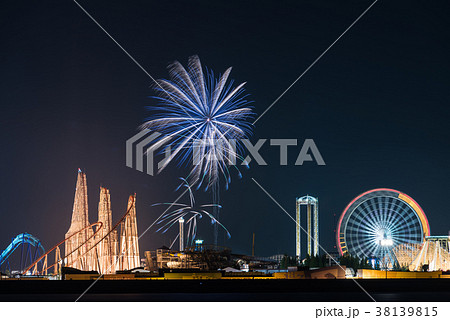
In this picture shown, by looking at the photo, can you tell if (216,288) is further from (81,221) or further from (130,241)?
(81,221)

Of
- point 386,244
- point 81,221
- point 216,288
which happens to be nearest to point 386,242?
point 386,244

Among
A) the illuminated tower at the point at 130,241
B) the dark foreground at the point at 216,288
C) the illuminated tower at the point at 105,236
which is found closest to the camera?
the dark foreground at the point at 216,288

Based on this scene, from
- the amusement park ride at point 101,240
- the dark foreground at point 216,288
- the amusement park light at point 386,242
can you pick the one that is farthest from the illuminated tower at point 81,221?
the amusement park light at point 386,242

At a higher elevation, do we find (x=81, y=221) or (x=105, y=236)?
(x=81, y=221)

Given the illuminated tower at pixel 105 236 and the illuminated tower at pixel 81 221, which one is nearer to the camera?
the illuminated tower at pixel 105 236

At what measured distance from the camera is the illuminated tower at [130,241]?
95812 mm

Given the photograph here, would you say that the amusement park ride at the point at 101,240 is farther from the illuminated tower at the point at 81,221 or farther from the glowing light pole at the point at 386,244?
the glowing light pole at the point at 386,244

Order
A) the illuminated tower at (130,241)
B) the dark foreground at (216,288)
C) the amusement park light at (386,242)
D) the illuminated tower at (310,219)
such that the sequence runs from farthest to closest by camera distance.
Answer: the illuminated tower at (310,219) → the amusement park light at (386,242) → the illuminated tower at (130,241) → the dark foreground at (216,288)

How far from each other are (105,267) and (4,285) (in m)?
36.5

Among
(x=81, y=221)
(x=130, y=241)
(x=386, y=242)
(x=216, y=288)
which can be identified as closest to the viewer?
(x=216, y=288)

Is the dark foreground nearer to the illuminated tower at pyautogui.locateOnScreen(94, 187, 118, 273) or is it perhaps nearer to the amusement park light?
the illuminated tower at pyautogui.locateOnScreen(94, 187, 118, 273)

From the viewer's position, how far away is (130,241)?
3797 inches

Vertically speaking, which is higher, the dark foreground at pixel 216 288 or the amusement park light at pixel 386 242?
the amusement park light at pixel 386 242

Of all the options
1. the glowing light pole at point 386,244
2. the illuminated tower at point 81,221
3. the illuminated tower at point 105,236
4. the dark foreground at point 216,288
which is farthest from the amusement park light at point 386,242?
the illuminated tower at point 81,221
